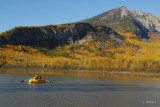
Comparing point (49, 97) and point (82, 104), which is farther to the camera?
point (49, 97)

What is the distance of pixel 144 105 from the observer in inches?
3511

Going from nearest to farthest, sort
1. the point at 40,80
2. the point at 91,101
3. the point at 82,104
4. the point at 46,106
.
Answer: the point at 46,106
the point at 82,104
the point at 91,101
the point at 40,80

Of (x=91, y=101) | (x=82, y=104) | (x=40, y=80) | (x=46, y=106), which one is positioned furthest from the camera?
(x=40, y=80)

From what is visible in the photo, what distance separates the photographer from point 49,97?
99562 mm

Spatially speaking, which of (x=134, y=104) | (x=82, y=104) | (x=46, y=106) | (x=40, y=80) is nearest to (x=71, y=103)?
(x=82, y=104)

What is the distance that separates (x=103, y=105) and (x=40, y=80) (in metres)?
65.2

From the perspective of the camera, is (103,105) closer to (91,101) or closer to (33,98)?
(91,101)

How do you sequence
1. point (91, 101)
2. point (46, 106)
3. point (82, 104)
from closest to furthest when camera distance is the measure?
point (46, 106)
point (82, 104)
point (91, 101)

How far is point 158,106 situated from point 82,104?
15.6 m

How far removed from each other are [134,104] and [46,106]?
20.6m

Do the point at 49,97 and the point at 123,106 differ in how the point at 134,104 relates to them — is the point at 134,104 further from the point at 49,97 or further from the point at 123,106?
the point at 49,97

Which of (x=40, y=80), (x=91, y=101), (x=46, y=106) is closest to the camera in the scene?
(x=46, y=106)

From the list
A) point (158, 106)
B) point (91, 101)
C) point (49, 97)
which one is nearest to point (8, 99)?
point (49, 97)

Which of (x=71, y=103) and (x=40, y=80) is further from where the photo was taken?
(x=40, y=80)
